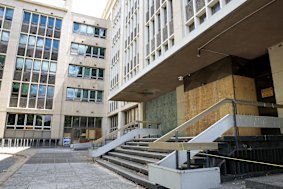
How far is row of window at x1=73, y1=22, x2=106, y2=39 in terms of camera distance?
30.1 meters

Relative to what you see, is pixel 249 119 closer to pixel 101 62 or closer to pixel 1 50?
pixel 101 62

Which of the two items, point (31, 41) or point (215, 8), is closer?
point (215, 8)

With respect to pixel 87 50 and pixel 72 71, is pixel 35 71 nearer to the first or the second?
pixel 72 71

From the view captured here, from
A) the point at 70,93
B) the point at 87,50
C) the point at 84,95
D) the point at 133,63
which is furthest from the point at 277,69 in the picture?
the point at 87,50

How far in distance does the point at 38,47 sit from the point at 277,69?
27.8 metres

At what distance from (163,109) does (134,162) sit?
6.32m

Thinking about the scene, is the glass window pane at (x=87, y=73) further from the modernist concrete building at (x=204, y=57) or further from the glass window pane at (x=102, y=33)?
the modernist concrete building at (x=204, y=57)

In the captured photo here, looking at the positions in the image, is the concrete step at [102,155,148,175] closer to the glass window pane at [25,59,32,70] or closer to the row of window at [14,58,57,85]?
the row of window at [14,58,57,85]

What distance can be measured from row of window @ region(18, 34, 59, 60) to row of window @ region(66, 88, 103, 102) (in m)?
5.16

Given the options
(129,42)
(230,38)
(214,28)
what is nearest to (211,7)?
(230,38)

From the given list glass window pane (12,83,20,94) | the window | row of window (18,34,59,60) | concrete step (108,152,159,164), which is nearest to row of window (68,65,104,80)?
row of window (18,34,59,60)

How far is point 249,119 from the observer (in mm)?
6051

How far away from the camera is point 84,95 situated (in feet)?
Answer: 94.4

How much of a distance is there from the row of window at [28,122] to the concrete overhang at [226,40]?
19.7 metres
